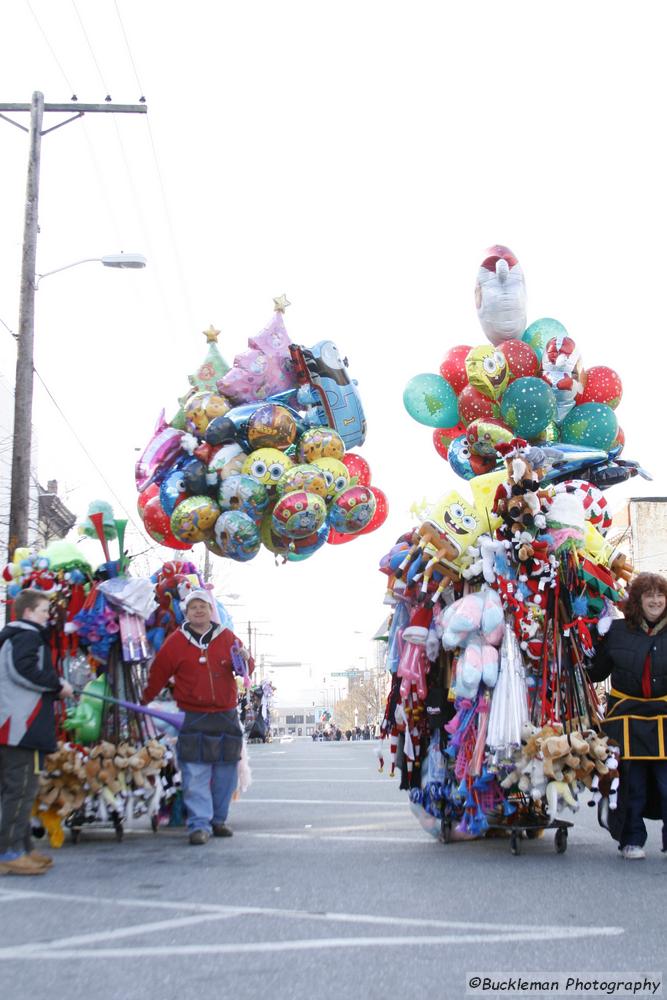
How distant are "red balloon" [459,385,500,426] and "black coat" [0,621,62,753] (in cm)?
371

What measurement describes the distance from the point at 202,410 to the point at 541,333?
282cm

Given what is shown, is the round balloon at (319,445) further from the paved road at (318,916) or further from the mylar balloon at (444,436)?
the paved road at (318,916)

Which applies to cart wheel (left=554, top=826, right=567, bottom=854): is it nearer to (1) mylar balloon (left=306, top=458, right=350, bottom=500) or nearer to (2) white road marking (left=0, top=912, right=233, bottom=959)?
(2) white road marking (left=0, top=912, right=233, bottom=959)

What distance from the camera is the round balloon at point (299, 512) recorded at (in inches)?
363

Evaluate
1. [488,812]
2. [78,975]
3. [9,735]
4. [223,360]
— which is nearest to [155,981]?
[78,975]

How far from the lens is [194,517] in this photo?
31.0 ft

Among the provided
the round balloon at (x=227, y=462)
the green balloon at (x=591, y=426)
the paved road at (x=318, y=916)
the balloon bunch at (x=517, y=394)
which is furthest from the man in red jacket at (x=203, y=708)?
the green balloon at (x=591, y=426)

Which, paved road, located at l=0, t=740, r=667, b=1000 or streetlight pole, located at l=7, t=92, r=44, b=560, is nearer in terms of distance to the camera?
paved road, located at l=0, t=740, r=667, b=1000

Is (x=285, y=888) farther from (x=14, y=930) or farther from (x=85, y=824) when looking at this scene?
(x=85, y=824)

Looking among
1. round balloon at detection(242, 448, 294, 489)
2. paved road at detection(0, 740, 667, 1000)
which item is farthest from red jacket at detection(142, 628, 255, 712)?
round balloon at detection(242, 448, 294, 489)

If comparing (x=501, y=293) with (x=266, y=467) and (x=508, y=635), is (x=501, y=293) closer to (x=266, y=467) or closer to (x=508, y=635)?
(x=266, y=467)

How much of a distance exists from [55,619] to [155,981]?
14.2 feet

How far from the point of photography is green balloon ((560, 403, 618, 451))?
28.3 ft

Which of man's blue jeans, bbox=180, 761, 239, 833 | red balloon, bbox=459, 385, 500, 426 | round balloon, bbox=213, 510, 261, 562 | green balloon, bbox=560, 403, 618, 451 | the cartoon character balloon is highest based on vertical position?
the cartoon character balloon
